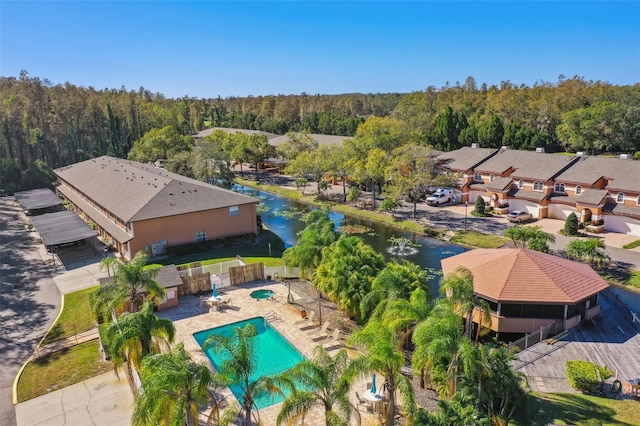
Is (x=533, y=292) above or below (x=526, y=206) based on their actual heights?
above

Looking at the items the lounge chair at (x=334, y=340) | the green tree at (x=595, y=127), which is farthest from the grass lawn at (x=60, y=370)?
the green tree at (x=595, y=127)

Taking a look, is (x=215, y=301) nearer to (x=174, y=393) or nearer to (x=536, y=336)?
(x=174, y=393)

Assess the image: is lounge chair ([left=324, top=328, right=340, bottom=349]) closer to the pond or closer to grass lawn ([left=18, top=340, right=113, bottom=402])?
grass lawn ([left=18, top=340, right=113, bottom=402])

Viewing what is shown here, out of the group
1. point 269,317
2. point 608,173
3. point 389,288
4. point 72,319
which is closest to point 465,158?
point 608,173

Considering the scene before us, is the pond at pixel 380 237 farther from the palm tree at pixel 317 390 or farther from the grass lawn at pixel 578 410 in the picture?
the palm tree at pixel 317 390

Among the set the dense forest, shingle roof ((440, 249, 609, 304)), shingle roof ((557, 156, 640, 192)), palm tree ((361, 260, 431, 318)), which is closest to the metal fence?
shingle roof ((440, 249, 609, 304))

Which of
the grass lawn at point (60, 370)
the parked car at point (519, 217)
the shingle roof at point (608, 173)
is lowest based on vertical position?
the grass lawn at point (60, 370)
